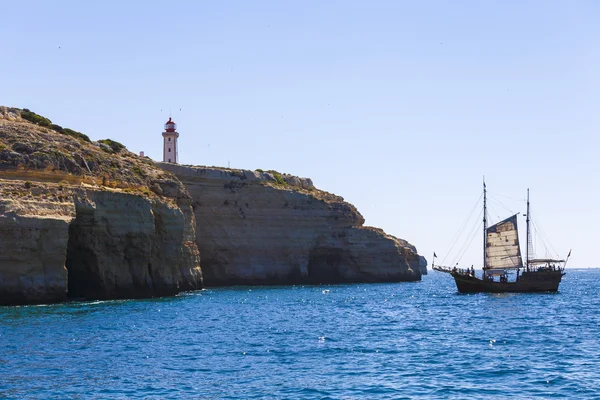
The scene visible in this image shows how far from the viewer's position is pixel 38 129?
6744cm

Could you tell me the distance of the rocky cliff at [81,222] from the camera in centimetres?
4978

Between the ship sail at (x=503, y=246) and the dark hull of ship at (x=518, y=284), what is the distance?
210 centimetres

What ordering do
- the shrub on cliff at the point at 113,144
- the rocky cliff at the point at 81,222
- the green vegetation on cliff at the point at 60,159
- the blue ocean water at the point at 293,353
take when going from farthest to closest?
the shrub on cliff at the point at 113,144, the green vegetation on cliff at the point at 60,159, the rocky cliff at the point at 81,222, the blue ocean water at the point at 293,353

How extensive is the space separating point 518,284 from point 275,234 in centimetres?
3440

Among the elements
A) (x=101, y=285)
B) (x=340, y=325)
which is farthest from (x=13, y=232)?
(x=340, y=325)

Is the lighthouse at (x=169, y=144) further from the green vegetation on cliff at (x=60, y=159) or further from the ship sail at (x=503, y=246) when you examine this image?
the ship sail at (x=503, y=246)


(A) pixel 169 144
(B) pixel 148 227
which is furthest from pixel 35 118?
(A) pixel 169 144

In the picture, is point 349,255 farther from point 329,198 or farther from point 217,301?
point 217,301

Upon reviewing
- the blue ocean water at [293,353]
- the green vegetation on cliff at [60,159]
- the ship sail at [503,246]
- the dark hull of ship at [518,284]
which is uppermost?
the green vegetation on cliff at [60,159]

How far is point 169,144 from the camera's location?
108 metres

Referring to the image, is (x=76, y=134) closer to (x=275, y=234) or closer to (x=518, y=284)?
(x=275, y=234)

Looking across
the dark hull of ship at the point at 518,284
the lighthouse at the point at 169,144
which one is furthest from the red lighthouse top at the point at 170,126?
the dark hull of ship at the point at 518,284

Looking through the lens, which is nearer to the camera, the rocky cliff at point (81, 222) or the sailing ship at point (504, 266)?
the rocky cliff at point (81, 222)

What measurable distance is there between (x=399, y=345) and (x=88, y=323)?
59.8ft
